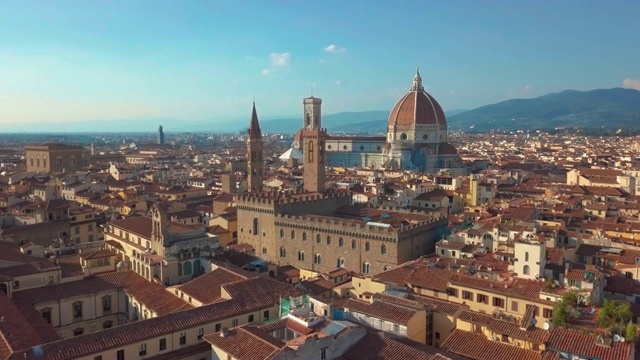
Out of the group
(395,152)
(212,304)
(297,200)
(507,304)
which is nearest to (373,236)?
(297,200)

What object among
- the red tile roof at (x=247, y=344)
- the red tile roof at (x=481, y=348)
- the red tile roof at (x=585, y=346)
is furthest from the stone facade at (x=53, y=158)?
the red tile roof at (x=585, y=346)

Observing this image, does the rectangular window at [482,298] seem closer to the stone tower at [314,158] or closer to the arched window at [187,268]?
the arched window at [187,268]

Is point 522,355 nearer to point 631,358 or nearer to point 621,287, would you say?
point 631,358

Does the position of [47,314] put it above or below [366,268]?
above

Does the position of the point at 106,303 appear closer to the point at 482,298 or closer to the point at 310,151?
the point at 482,298

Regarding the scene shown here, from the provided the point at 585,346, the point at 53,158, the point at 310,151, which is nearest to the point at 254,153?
the point at 310,151

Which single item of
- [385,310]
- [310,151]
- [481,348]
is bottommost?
[481,348]
